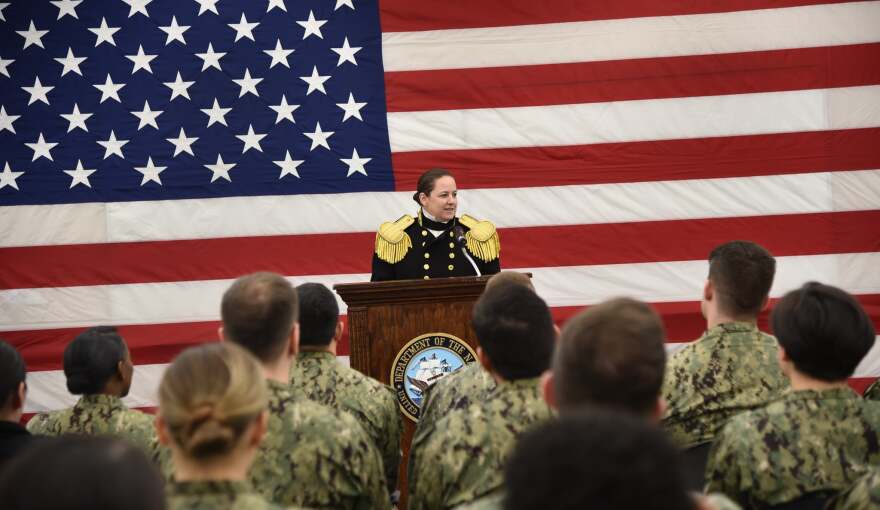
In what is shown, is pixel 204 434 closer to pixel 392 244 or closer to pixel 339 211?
pixel 392 244

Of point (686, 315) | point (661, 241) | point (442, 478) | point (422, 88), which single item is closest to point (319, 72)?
point (422, 88)

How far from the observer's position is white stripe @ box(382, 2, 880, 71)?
6156 millimetres

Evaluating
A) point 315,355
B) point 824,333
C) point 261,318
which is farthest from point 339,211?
point 824,333

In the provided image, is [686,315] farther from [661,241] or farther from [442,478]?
[442,478]

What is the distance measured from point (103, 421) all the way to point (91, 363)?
20cm

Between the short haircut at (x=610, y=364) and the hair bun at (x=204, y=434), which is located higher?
the short haircut at (x=610, y=364)

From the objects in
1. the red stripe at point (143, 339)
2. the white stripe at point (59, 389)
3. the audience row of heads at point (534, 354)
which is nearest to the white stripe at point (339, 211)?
the red stripe at point (143, 339)

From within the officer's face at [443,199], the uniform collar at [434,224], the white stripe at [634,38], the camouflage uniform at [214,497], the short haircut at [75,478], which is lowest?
the camouflage uniform at [214,497]

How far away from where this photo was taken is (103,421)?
10.3 ft

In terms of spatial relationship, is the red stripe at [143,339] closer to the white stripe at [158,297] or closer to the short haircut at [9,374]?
the white stripe at [158,297]

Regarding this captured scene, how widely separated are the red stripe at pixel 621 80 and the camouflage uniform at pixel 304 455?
428cm

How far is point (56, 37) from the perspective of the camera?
6.30 metres

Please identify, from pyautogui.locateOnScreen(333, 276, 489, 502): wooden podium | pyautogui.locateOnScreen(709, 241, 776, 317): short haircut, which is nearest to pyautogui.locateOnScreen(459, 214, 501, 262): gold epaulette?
pyautogui.locateOnScreen(333, 276, 489, 502): wooden podium

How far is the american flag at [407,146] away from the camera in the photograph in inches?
242
